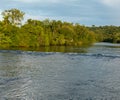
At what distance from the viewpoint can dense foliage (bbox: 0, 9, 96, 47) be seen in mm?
81750

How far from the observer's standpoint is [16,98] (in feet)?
56.2

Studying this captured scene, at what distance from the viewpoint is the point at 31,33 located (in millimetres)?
89938

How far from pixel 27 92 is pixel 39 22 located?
9006 cm

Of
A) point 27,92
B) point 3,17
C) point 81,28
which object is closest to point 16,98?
point 27,92

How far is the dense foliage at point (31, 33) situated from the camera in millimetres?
81750

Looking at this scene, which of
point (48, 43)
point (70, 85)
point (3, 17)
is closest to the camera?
point (70, 85)

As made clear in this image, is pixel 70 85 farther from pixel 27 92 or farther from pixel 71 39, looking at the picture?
pixel 71 39

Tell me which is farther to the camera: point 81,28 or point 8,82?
point 81,28

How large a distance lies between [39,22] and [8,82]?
8696 cm

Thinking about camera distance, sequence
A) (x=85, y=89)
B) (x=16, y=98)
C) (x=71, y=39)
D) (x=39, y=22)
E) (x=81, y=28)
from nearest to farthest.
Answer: (x=16, y=98) < (x=85, y=89) < (x=39, y=22) < (x=71, y=39) < (x=81, y=28)

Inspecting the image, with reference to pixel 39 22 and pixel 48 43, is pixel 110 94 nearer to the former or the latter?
pixel 48 43

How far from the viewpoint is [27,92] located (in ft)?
61.8

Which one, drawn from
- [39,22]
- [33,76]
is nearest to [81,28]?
[39,22]

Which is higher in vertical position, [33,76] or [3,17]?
[3,17]
